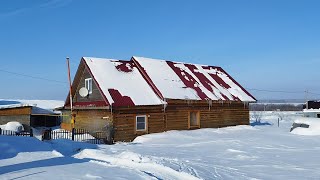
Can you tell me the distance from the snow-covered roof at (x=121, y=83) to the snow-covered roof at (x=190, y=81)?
81 centimetres

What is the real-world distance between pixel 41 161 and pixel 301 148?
13323 mm

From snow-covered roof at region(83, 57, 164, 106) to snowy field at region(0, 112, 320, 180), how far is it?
12.3 ft

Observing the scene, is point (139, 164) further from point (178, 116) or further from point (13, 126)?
point (13, 126)

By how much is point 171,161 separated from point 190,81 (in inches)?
645

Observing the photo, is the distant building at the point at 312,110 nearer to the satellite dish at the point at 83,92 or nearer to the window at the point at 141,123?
the window at the point at 141,123

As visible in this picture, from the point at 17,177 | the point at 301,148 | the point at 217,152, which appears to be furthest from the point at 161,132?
the point at 17,177

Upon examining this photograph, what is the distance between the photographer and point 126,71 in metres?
27.4

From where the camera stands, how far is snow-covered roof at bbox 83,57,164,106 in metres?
23.6

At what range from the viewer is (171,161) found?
14016 mm

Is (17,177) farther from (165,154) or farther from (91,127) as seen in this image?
(91,127)

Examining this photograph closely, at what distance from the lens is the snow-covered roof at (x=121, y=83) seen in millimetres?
23598

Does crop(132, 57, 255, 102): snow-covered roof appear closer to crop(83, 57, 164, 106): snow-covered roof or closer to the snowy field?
crop(83, 57, 164, 106): snow-covered roof

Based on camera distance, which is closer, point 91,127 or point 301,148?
point 301,148

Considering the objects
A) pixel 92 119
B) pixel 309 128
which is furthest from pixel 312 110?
A: pixel 92 119
